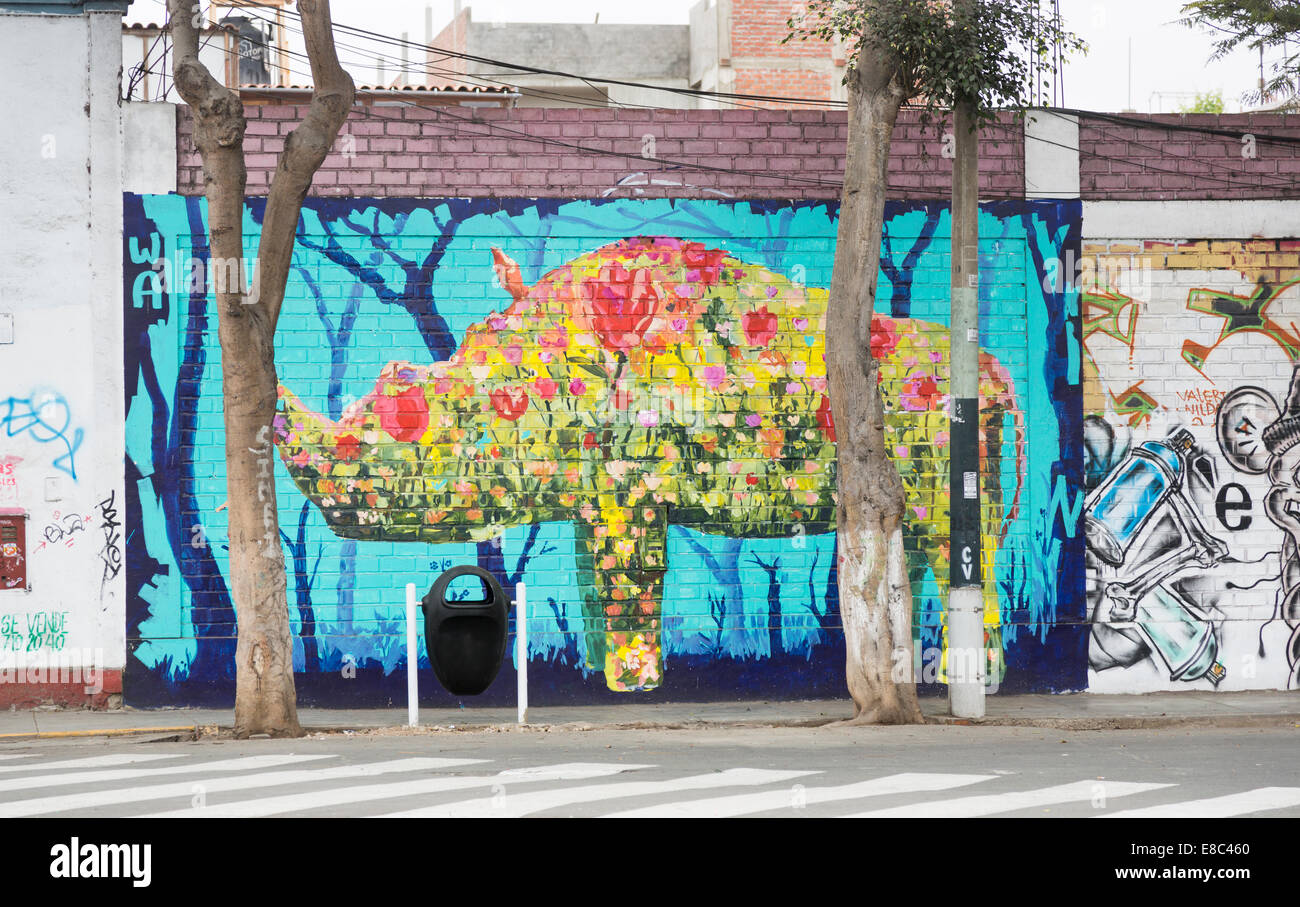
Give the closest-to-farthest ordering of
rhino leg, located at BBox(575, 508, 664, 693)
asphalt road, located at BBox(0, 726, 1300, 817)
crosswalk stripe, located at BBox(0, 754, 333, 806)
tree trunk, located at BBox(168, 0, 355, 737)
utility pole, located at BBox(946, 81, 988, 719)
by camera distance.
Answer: asphalt road, located at BBox(0, 726, 1300, 817)
crosswalk stripe, located at BBox(0, 754, 333, 806)
tree trunk, located at BBox(168, 0, 355, 737)
utility pole, located at BBox(946, 81, 988, 719)
rhino leg, located at BBox(575, 508, 664, 693)

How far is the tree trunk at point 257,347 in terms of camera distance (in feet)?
38.5

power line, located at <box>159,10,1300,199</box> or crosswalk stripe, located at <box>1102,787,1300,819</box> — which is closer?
crosswalk stripe, located at <box>1102,787,1300,819</box>

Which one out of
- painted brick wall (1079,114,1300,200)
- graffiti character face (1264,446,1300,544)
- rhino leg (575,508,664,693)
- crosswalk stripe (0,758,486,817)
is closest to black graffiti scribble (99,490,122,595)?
rhino leg (575,508,664,693)

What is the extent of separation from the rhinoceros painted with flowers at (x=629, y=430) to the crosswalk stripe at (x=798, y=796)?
5.57 meters

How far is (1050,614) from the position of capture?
591 inches

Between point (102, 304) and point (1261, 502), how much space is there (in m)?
12.2

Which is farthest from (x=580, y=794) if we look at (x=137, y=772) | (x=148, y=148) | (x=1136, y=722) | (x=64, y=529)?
(x=148, y=148)

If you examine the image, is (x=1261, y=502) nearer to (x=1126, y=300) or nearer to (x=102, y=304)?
(x=1126, y=300)

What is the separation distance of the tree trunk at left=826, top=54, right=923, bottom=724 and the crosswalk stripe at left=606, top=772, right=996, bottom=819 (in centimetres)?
331

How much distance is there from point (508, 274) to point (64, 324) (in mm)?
4350

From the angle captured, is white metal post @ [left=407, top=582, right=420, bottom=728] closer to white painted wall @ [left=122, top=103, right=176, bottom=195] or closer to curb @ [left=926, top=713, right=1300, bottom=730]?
curb @ [left=926, top=713, right=1300, bottom=730]

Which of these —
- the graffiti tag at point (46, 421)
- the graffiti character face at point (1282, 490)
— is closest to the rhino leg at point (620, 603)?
the graffiti tag at point (46, 421)

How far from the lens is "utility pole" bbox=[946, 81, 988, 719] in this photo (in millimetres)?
13188

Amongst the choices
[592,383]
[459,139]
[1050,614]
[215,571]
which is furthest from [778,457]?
[215,571]
